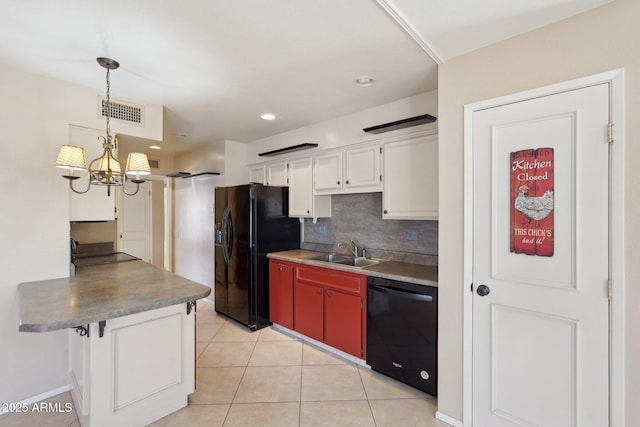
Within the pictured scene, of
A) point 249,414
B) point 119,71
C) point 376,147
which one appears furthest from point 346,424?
point 119,71

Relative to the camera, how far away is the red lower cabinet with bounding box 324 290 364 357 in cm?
273

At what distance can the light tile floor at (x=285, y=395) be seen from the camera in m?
2.04

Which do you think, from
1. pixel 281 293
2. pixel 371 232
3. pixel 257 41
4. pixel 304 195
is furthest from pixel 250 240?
pixel 257 41

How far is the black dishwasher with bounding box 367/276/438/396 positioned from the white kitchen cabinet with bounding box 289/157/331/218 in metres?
1.24

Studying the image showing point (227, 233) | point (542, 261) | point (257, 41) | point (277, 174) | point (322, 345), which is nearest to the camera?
point (542, 261)

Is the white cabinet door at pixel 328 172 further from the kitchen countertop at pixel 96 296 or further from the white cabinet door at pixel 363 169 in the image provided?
the kitchen countertop at pixel 96 296

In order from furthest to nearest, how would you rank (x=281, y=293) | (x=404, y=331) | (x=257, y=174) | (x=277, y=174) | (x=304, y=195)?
(x=257, y=174) < (x=277, y=174) < (x=304, y=195) < (x=281, y=293) < (x=404, y=331)

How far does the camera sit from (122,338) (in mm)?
1859

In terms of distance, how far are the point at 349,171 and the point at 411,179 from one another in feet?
2.35

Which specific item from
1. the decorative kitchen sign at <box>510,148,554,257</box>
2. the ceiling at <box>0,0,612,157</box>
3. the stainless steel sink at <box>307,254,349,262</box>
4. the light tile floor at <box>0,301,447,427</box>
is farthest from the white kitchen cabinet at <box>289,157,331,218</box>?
the decorative kitchen sign at <box>510,148,554,257</box>

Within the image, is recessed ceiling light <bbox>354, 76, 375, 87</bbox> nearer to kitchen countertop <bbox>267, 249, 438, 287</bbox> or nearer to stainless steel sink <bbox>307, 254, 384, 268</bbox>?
kitchen countertop <bbox>267, 249, 438, 287</bbox>

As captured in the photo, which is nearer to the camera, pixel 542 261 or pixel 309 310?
pixel 542 261

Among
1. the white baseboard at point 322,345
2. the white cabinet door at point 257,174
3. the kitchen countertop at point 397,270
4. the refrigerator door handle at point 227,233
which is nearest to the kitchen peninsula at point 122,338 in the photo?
the kitchen countertop at point 397,270

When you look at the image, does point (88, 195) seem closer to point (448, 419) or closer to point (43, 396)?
point (43, 396)
